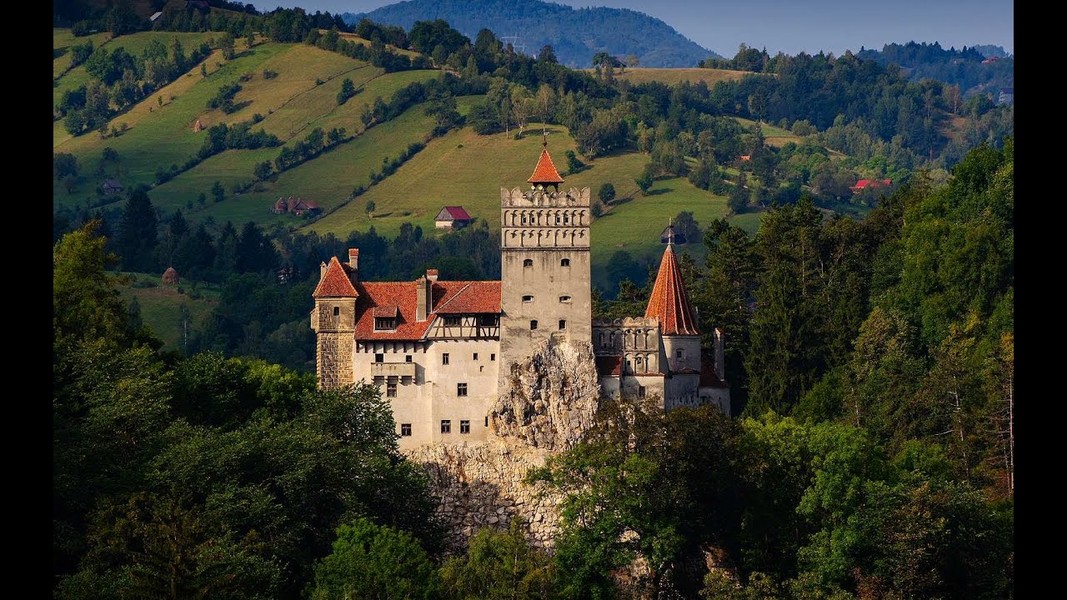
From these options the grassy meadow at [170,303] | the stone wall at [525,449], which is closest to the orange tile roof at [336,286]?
the stone wall at [525,449]

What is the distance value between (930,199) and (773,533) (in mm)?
32549

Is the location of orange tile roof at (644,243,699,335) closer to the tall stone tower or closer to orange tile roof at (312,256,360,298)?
the tall stone tower

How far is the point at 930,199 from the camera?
311 ft

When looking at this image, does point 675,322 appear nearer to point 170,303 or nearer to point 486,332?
point 486,332

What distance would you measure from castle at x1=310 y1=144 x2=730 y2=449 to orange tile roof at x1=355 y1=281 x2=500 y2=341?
0.15 feet

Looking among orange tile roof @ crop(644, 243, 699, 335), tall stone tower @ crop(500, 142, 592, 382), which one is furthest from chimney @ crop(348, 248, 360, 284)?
orange tile roof @ crop(644, 243, 699, 335)

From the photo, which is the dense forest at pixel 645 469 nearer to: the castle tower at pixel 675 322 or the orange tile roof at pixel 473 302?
the castle tower at pixel 675 322

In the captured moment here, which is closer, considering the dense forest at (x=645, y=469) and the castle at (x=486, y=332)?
the dense forest at (x=645, y=469)

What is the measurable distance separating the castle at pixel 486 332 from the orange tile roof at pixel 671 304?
6.86 ft

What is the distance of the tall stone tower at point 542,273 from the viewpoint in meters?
72.9

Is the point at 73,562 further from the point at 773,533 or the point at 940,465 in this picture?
the point at 940,465

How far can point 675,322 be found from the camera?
77.4m

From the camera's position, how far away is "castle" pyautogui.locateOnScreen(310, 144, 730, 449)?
7306 centimetres
